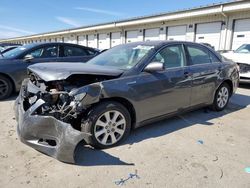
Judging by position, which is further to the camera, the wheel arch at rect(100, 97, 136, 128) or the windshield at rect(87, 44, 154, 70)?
the windshield at rect(87, 44, 154, 70)

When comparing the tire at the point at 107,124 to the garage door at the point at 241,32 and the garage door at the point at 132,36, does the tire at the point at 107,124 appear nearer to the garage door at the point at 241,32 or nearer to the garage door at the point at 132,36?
the garage door at the point at 241,32

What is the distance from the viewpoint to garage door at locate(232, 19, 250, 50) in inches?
492

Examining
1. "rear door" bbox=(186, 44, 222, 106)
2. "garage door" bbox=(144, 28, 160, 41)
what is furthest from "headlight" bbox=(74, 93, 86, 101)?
"garage door" bbox=(144, 28, 160, 41)

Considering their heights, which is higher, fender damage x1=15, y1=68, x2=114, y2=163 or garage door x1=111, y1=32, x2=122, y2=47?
garage door x1=111, y1=32, x2=122, y2=47

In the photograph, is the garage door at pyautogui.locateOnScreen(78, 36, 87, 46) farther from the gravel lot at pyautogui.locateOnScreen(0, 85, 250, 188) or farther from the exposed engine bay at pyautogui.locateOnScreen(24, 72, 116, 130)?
the exposed engine bay at pyautogui.locateOnScreen(24, 72, 116, 130)

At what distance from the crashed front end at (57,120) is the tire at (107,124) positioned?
11 centimetres

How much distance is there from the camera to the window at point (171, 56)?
12.5 ft

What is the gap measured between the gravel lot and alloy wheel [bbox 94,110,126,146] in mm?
153

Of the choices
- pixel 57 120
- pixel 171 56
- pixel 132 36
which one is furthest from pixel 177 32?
pixel 57 120

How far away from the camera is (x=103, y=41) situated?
81.1 feet

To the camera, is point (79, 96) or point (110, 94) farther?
point (110, 94)

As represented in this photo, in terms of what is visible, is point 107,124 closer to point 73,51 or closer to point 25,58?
point 25,58

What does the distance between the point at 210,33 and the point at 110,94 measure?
1324 cm

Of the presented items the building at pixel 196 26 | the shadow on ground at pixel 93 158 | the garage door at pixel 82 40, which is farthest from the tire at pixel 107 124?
the garage door at pixel 82 40
